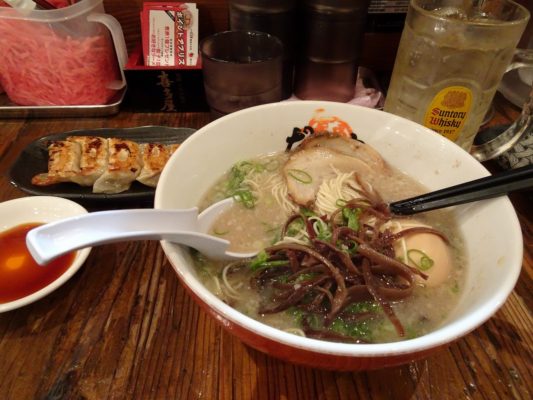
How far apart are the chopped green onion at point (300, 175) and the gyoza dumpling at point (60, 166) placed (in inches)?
37.1

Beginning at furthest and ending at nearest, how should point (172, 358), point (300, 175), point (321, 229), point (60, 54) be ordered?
point (60, 54)
point (300, 175)
point (321, 229)
point (172, 358)

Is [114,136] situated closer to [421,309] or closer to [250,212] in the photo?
[250,212]

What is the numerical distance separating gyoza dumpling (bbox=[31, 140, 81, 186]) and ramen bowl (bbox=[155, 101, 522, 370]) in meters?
0.71

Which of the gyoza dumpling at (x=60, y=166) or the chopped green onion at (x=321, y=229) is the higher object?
the chopped green onion at (x=321, y=229)

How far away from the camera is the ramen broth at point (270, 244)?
1.01m

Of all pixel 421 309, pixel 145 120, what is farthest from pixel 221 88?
pixel 421 309

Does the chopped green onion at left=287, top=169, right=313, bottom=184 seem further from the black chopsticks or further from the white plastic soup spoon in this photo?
the white plastic soup spoon

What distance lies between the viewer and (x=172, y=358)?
41.9 inches

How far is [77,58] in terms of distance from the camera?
1.99 m

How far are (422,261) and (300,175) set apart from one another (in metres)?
0.54

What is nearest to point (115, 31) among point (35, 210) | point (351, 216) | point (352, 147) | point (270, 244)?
point (35, 210)

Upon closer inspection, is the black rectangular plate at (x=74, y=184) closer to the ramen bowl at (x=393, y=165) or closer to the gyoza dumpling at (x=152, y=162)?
the gyoza dumpling at (x=152, y=162)

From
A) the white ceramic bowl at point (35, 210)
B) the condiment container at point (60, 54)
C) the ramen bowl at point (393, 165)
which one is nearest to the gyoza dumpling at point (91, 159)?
the white ceramic bowl at point (35, 210)

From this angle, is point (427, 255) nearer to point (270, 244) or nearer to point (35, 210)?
point (270, 244)
